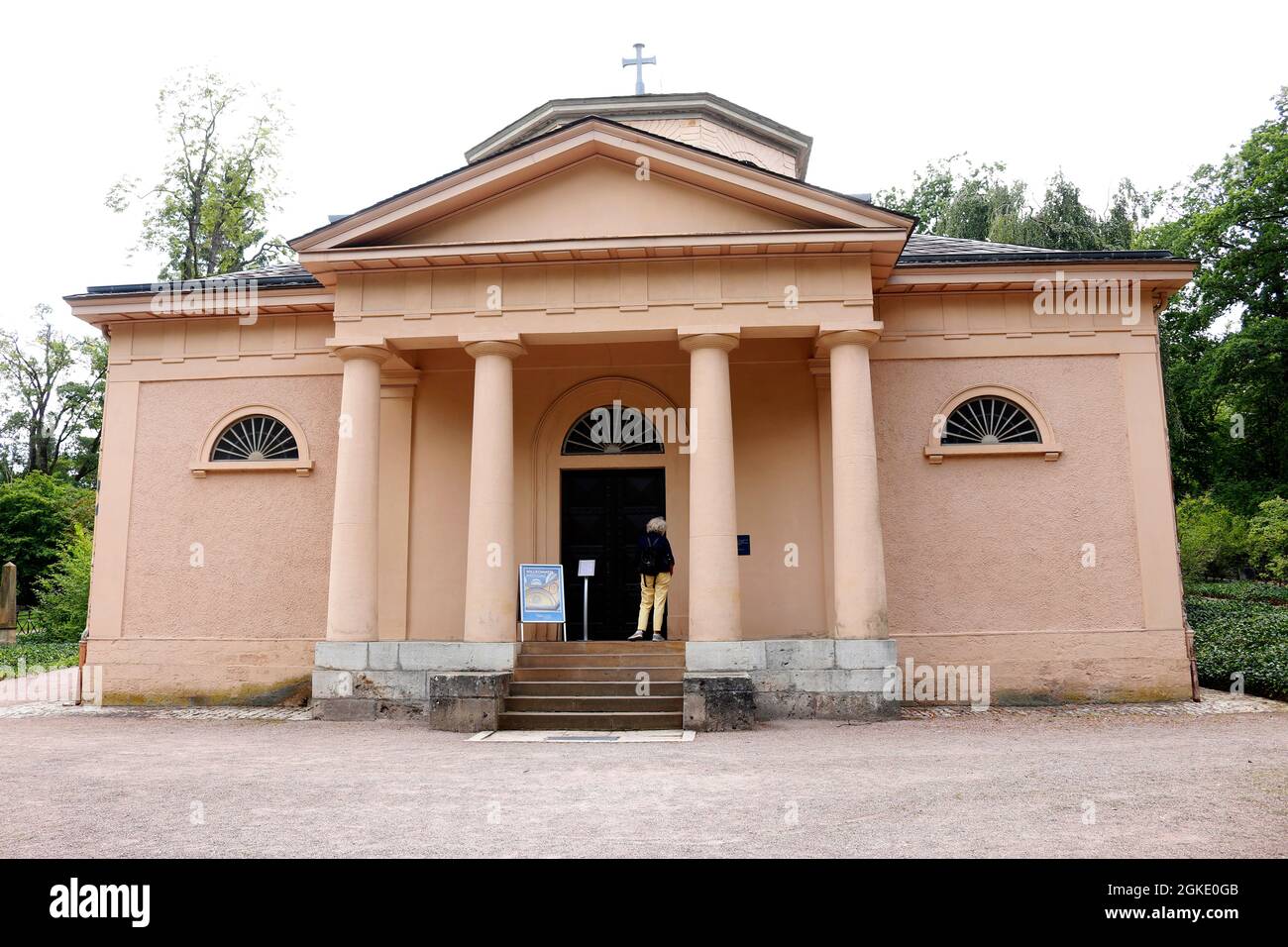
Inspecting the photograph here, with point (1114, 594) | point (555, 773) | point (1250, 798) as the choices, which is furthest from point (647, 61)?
point (1250, 798)

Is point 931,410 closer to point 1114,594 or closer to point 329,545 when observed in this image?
point 1114,594

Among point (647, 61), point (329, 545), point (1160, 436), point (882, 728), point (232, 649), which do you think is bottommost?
point (882, 728)

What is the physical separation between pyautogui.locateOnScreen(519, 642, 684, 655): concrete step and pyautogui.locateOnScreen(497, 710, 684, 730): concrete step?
1457 mm

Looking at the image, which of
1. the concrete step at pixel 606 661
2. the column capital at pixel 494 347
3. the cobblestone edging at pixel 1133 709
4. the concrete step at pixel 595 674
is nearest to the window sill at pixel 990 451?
the cobblestone edging at pixel 1133 709

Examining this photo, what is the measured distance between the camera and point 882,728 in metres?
10.8

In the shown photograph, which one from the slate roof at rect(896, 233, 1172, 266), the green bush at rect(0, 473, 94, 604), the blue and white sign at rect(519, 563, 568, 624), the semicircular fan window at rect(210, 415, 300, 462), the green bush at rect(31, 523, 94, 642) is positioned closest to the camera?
the blue and white sign at rect(519, 563, 568, 624)

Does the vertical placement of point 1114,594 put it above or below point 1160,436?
below

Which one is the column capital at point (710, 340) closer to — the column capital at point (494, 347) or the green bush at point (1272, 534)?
the column capital at point (494, 347)

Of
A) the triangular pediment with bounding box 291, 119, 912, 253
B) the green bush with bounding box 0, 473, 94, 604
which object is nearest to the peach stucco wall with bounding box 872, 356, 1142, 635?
the triangular pediment with bounding box 291, 119, 912, 253

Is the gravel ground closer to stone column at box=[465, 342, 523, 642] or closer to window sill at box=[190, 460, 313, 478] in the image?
stone column at box=[465, 342, 523, 642]

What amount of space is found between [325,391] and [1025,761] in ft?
36.2

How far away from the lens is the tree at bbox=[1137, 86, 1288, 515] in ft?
88.3

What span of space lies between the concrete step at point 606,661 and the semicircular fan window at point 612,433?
3680 mm

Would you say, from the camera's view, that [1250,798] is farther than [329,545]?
No
